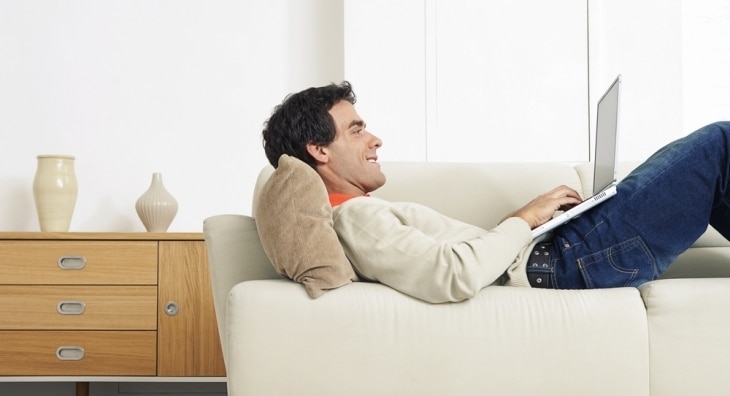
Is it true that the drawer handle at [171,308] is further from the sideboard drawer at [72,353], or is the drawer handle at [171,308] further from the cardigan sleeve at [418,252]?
the cardigan sleeve at [418,252]

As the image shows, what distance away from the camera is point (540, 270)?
180 centimetres

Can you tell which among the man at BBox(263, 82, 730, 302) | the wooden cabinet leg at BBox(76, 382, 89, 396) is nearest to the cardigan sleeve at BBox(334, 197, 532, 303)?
the man at BBox(263, 82, 730, 302)

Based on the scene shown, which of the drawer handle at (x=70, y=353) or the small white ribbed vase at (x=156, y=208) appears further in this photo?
the small white ribbed vase at (x=156, y=208)

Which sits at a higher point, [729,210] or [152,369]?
[729,210]

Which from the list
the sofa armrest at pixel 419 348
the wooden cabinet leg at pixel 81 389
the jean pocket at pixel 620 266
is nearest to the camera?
the sofa armrest at pixel 419 348

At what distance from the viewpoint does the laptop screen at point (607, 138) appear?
180 cm

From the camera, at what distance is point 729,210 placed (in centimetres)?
184

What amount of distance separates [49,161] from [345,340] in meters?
2.06

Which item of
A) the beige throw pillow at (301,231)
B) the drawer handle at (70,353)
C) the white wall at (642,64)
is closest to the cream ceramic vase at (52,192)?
the drawer handle at (70,353)

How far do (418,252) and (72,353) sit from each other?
178cm

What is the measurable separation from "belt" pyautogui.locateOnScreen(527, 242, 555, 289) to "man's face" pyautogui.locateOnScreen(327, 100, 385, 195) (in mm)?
407

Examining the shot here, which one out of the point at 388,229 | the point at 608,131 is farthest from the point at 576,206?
the point at 388,229

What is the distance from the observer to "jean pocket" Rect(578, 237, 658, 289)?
1769 millimetres

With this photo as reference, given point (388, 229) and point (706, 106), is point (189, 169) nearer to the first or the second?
point (388, 229)
